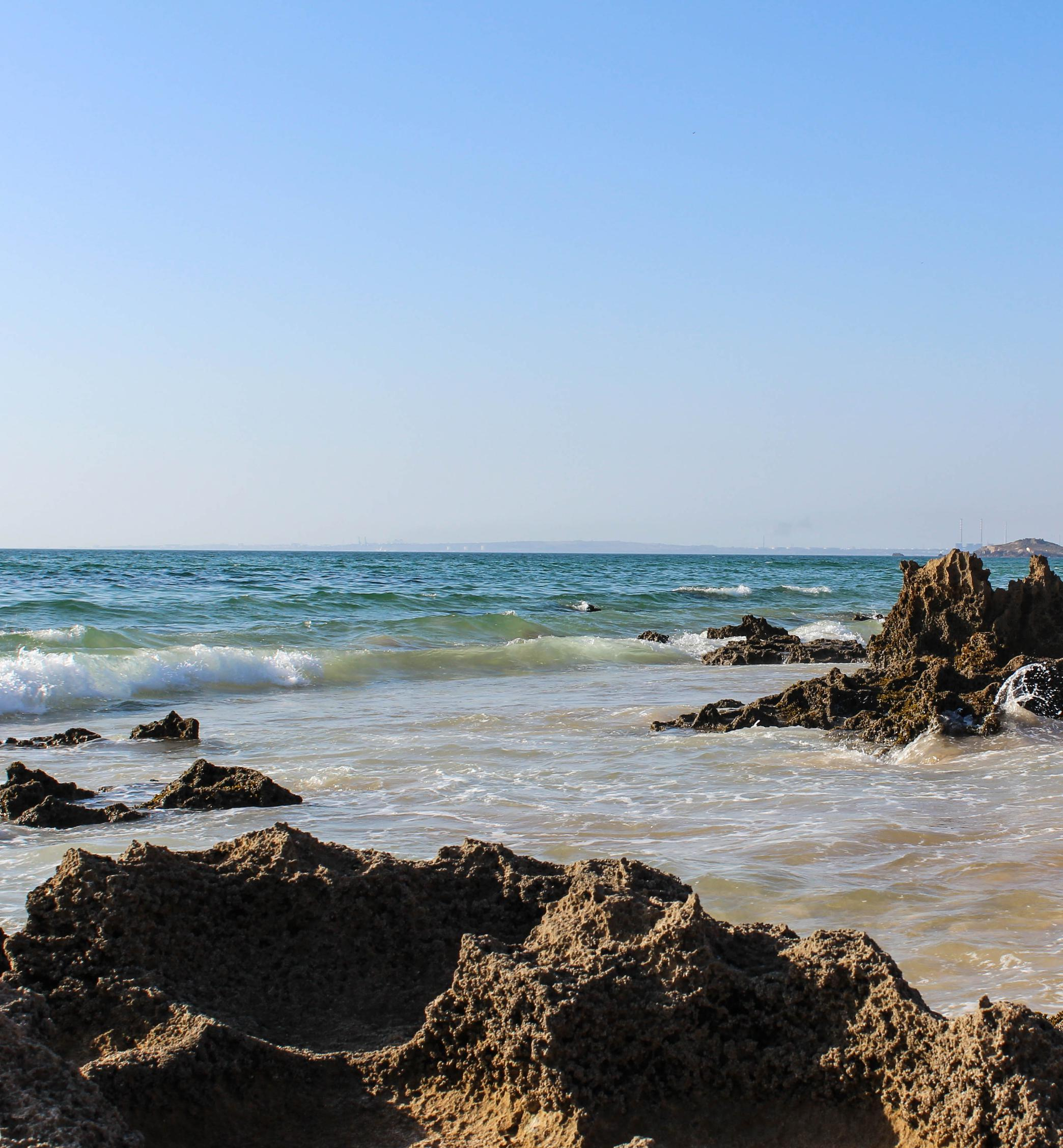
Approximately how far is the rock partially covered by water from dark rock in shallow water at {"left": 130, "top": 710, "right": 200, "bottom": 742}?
9.79 m

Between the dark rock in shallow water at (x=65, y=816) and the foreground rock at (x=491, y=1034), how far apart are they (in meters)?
3.06

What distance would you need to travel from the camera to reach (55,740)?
903 cm

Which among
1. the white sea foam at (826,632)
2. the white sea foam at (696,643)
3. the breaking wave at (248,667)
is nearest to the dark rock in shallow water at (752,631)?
the white sea foam at (696,643)

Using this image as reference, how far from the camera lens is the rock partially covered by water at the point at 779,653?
16.9 meters

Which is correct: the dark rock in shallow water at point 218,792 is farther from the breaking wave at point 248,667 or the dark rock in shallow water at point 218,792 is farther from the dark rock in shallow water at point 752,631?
the dark rock in shallow water at point 752,631

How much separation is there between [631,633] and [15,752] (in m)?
15.9

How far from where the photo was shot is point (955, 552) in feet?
41.4

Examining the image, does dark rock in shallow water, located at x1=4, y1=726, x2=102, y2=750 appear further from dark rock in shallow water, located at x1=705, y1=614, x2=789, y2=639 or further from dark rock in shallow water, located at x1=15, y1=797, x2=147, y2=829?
dark rock in shallow water, located at x1=705, y1=614, x2=789, y2=639

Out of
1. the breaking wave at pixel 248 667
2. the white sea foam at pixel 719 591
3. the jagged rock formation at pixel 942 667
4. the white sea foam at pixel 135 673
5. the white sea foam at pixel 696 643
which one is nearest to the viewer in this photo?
the jagged rock formation at pixel 942 667

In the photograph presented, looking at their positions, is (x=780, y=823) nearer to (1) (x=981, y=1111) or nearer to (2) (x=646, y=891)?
(2) (x=646, y=891)

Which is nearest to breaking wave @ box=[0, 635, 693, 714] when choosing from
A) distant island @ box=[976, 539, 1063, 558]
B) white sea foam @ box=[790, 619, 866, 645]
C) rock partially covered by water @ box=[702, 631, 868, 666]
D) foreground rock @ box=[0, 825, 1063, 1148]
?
rock partially covered by water @ box=[702, 631, 868, 666]

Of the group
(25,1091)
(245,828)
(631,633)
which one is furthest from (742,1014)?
(631,633)

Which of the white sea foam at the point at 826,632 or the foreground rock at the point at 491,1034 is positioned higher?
the foreground rock at the point at 491,1034

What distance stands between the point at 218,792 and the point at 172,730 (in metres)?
3.20
